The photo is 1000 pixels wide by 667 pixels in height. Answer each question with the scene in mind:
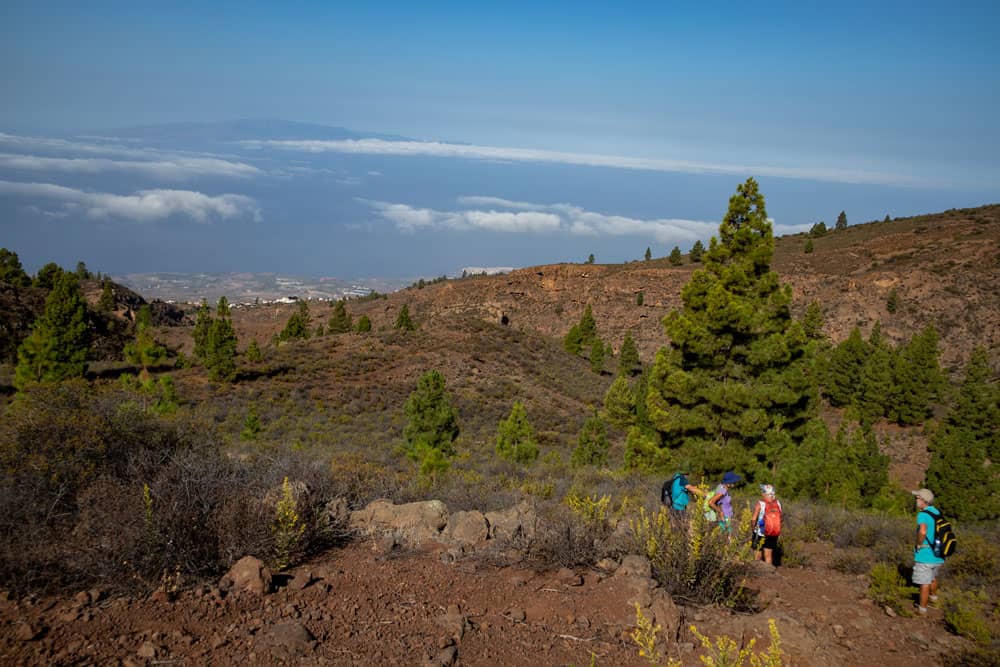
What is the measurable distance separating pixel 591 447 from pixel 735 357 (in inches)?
260

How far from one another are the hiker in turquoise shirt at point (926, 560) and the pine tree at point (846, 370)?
106ft

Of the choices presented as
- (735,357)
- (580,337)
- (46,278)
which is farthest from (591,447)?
(46,278)

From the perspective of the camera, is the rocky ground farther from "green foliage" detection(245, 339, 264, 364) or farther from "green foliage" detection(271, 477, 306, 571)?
"green foliage" detection(245, 339, 264, 364)

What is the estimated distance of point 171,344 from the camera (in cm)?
4981

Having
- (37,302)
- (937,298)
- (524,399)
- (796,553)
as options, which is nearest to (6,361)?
(37,302)

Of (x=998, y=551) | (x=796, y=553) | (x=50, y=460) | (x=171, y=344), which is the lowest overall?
(x=171, y=344)

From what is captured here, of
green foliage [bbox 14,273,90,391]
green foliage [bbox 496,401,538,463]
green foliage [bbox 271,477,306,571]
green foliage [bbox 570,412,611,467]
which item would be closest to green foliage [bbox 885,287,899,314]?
green foliage [bbox 570,412,611,467]

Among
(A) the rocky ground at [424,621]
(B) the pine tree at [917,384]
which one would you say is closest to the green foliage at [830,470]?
(A) the rocky ground at [424,621]

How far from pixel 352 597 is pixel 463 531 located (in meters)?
1.91

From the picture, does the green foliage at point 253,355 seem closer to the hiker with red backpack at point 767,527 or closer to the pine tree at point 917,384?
the hiker with red backpack at point 767,527

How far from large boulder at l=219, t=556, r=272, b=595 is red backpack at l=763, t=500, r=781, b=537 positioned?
17.9 ft

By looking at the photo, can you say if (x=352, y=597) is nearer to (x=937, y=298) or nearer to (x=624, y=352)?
(x=624, y=352)

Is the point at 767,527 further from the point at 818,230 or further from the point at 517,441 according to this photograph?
the point at 818,230

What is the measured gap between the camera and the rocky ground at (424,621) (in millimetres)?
3600
